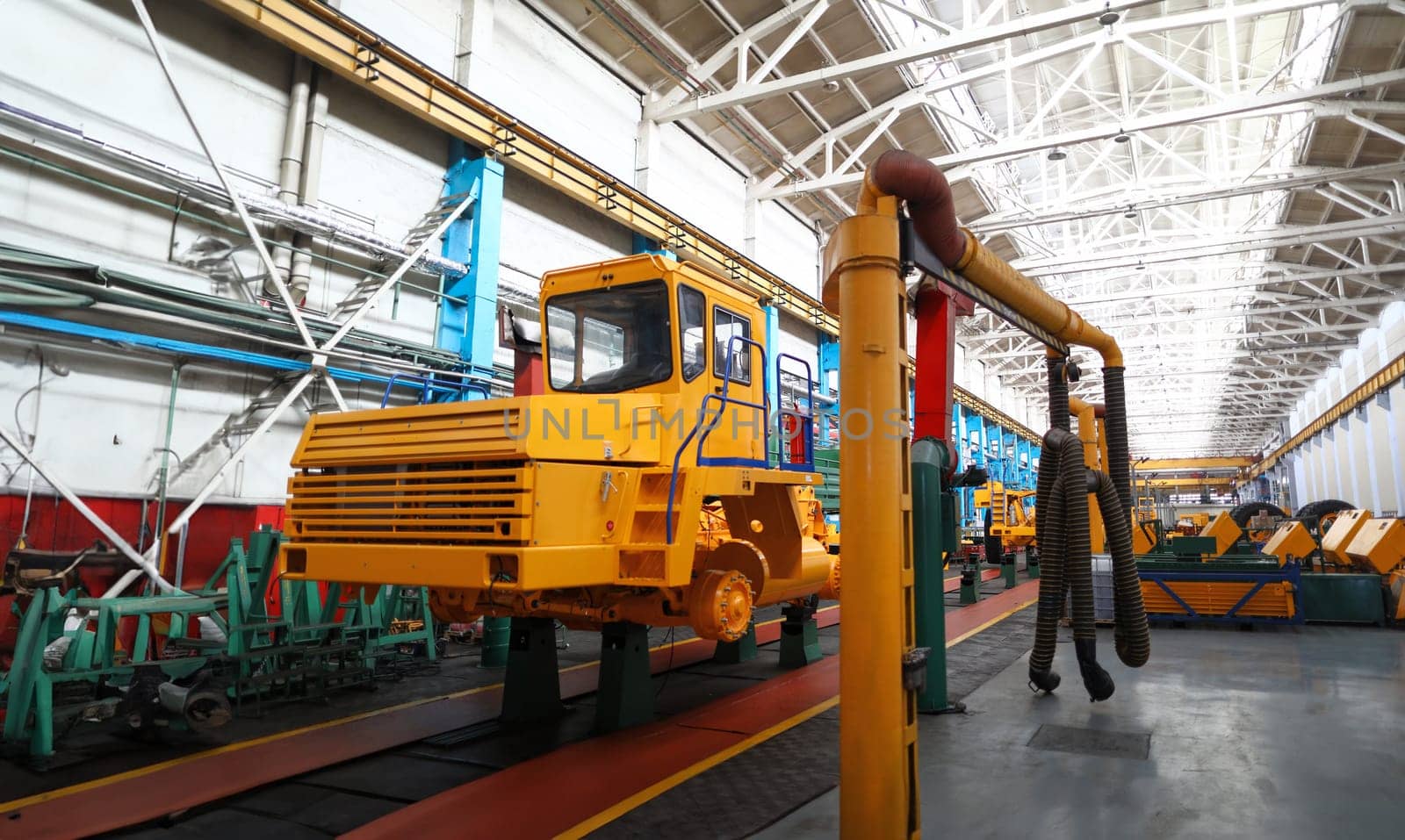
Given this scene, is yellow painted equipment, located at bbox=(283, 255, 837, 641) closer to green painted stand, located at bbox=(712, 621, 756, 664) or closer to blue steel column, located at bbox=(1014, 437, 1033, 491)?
green painted stand, located at bbox=(712, 621, 756, 664)

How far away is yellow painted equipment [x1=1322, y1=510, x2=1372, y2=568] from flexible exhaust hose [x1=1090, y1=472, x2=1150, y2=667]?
947 centimetres

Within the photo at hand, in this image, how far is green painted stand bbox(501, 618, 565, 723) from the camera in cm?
590

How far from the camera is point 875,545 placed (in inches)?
127

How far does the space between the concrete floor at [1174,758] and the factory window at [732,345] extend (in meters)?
3.01

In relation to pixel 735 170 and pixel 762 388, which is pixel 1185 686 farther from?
pixel 735 170

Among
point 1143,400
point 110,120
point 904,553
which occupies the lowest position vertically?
point 904,553

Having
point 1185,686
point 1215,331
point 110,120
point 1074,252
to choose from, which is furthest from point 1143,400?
point 110,120

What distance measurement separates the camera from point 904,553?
348 centimetres

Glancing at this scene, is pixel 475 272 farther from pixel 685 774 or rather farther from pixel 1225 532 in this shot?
pixel 1225 532

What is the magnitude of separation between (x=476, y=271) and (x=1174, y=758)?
9.17 m

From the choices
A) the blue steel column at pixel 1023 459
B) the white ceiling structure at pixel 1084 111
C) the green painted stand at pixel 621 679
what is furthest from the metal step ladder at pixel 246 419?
the blue steel column at pixel 1023 459

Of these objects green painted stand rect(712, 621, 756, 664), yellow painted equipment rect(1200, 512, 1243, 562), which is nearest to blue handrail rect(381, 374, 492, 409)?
green painted stand rect(712, 621, 756, 664)

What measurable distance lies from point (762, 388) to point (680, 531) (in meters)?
1.95

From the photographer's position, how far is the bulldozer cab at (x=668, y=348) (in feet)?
17.6
